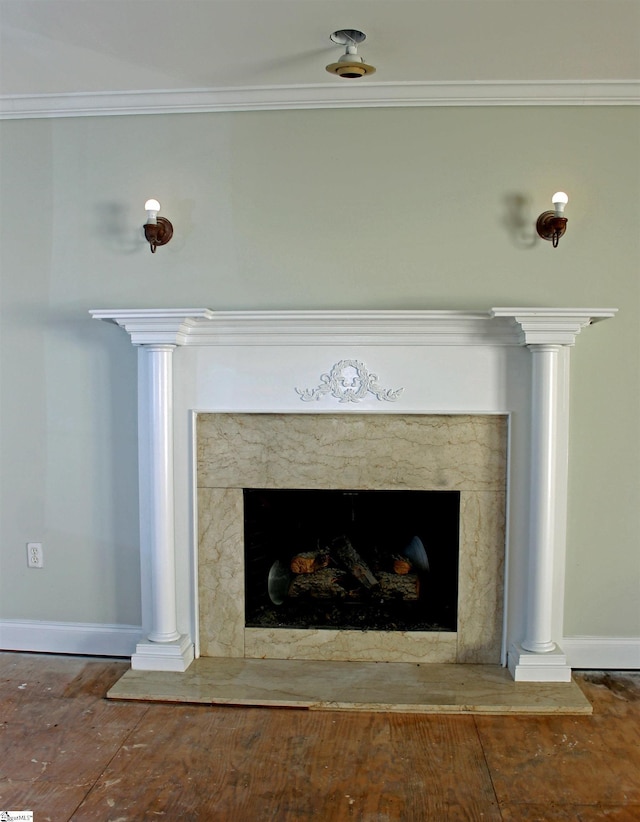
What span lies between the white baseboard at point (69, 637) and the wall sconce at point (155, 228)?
1.62m

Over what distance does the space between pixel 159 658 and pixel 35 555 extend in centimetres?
73

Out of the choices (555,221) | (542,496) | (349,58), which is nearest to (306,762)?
(542,496)

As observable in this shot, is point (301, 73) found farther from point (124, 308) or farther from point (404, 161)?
point (124, 308)

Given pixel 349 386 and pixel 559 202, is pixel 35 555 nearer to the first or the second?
pixel 349 386

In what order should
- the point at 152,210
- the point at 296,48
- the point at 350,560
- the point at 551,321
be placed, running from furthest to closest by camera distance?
the point at 350,560, the point at 152,210, the point at 551,321, the point at 296,48

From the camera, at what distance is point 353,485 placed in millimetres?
2854

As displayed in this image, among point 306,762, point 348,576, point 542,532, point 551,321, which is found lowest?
point 306,762

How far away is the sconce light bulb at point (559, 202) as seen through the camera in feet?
8.51

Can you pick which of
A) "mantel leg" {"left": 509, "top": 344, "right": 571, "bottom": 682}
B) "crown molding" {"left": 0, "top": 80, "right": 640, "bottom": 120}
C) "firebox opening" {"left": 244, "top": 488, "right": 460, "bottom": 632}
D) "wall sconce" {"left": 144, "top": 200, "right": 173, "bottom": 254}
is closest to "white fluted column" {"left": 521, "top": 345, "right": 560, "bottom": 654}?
"mantel leg" {"left": 509, "top": 344, "right": 571, "bottom": 682}

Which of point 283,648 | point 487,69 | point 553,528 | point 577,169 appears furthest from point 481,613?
point 487,69

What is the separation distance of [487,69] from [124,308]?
5.48ft

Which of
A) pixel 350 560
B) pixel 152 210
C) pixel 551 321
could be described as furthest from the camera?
pixel 350 560

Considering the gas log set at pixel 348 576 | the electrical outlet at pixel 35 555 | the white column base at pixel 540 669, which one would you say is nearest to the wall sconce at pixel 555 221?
the gas log set at pixel 348 576

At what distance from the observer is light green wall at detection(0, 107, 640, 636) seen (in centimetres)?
276
